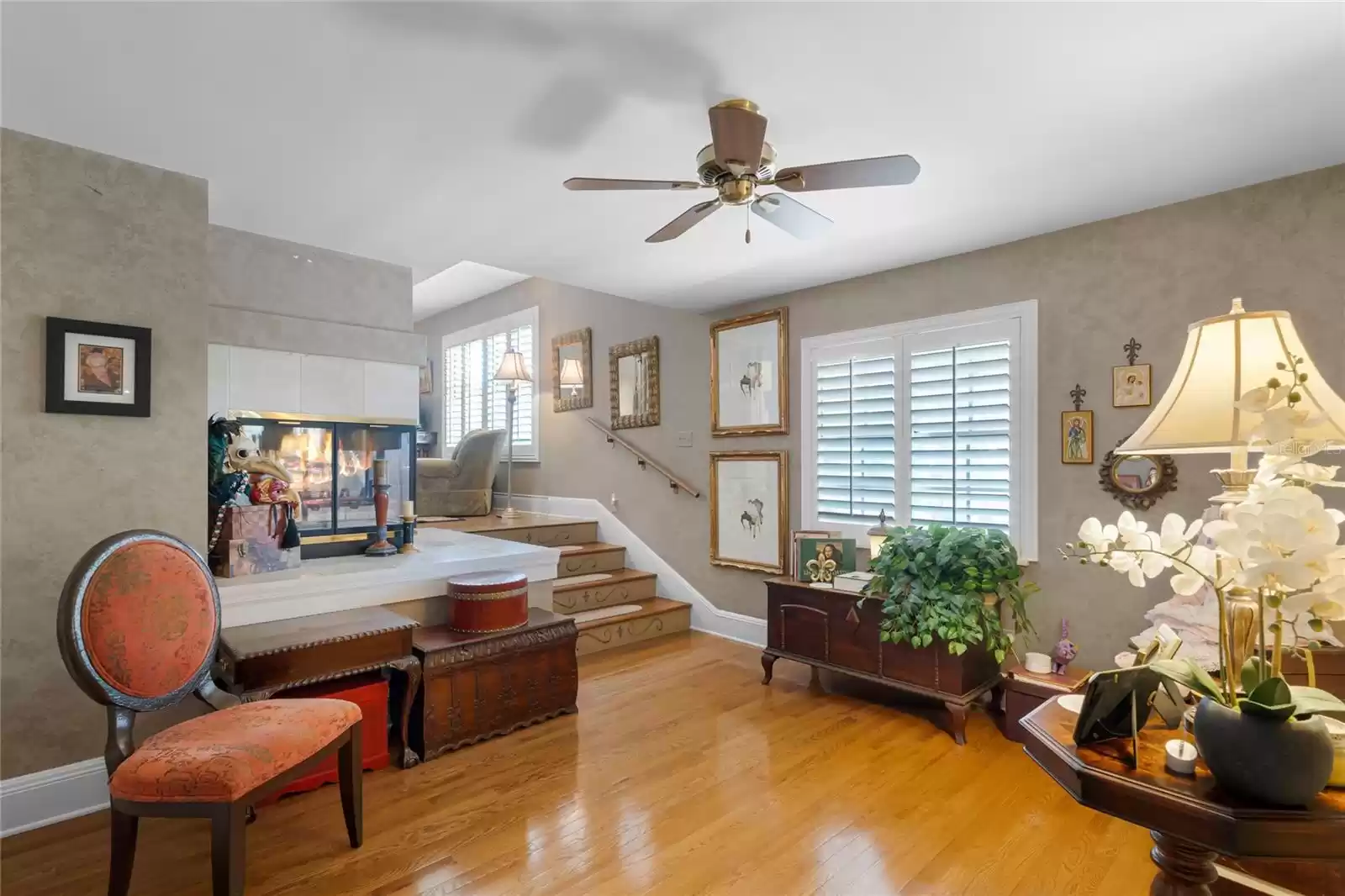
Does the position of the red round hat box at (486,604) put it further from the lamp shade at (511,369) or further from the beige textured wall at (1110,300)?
the lamp shade at (511,369)

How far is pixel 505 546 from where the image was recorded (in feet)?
12.5

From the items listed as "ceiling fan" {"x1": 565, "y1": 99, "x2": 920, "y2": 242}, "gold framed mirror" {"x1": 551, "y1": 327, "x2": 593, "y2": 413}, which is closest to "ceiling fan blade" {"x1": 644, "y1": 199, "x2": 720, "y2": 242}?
"ceiling fan" {"x1": 565, "y1": 99, "x2": 920, "y2": 242}

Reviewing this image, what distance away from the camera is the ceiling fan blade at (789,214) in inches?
89.4

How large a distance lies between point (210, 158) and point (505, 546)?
2.30 meters

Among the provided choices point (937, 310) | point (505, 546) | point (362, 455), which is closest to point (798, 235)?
point (937, 310)

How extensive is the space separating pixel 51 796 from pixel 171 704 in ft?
3.06

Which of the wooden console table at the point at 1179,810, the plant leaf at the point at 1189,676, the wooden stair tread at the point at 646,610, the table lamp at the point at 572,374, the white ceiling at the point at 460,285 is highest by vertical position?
the white ceiling at the point at 460,285

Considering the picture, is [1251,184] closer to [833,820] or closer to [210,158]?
[833,820]

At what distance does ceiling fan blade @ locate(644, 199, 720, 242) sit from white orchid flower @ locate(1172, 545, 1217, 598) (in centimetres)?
168

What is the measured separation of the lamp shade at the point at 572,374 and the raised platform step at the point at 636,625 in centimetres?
209

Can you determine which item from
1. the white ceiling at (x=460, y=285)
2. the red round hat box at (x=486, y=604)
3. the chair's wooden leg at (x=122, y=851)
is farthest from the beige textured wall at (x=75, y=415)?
the white ceiling at (x=460, y=285)

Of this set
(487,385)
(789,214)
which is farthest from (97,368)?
(487,385)

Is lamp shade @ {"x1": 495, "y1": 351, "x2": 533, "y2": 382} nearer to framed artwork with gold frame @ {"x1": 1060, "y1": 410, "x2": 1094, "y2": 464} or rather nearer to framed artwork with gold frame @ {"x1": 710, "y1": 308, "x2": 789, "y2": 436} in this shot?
framed artwork with gold frame @ {"x1": 710, "y1": 308, "x2": 789, "y2": 436}

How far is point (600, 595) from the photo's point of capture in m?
4.74
